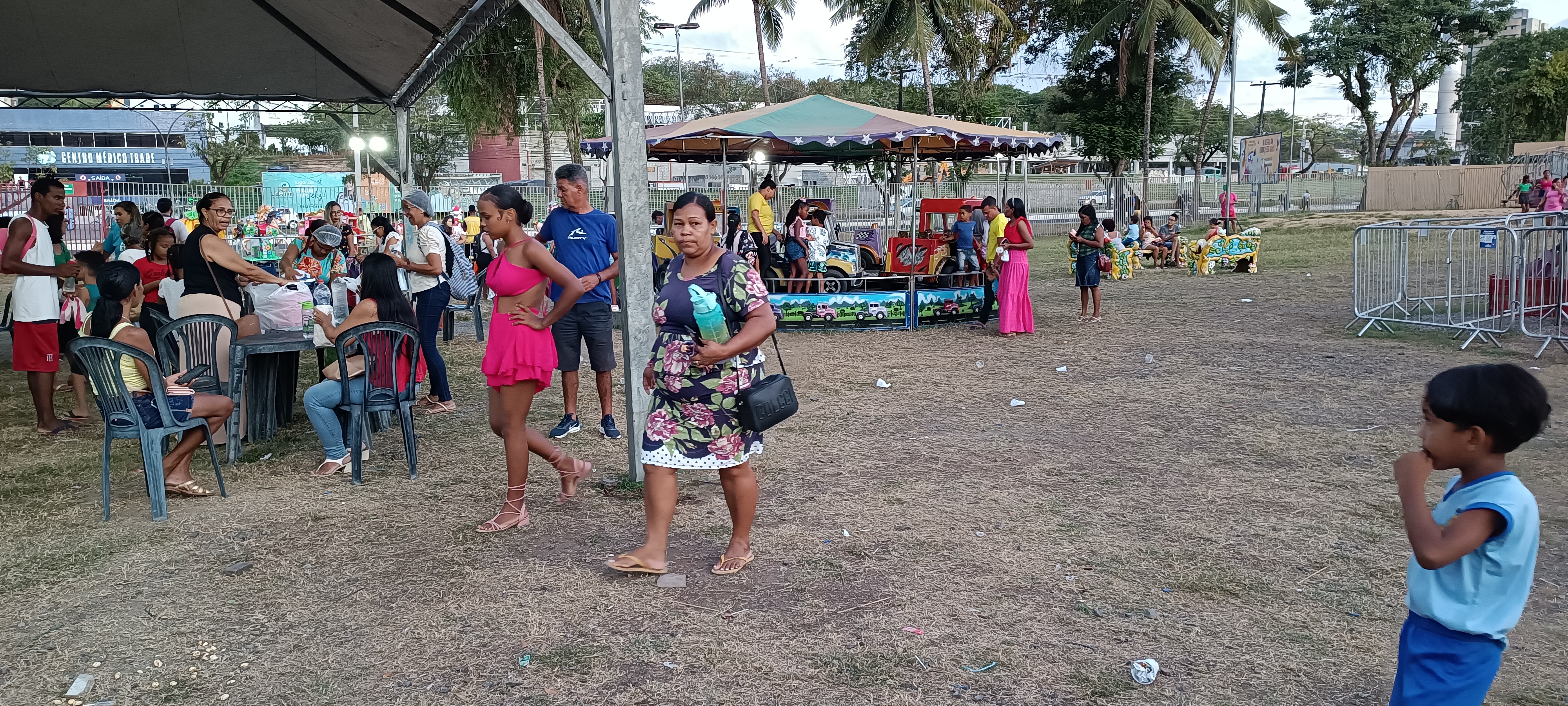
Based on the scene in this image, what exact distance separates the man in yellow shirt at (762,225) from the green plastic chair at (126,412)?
26.8ft

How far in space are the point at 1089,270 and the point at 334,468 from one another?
869 cm

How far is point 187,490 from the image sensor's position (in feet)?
17.7

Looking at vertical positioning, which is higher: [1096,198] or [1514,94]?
[1514,94]

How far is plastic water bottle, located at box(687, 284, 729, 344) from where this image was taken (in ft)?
12.5

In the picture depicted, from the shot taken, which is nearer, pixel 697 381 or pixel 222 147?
pixel 697 381

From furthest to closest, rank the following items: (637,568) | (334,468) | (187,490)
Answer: (334,468)
(187,490)
(637,568)

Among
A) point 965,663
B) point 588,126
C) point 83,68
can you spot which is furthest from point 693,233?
point 588,126

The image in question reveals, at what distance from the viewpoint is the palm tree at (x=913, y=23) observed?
26.4 metres

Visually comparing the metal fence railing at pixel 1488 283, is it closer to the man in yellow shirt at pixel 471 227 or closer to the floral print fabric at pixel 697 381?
the floral print fabric at pixel 697 381

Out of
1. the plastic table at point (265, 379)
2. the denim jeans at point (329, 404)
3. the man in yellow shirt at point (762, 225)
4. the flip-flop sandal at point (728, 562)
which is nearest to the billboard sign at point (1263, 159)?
the man in yellow shirt at point (762, 225)

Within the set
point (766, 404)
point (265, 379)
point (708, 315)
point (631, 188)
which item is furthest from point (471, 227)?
point (766, 404)

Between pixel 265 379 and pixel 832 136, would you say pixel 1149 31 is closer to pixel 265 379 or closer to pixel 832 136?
pixel 832 136

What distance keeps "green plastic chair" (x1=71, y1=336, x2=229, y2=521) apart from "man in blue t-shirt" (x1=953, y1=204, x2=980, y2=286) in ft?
32.3

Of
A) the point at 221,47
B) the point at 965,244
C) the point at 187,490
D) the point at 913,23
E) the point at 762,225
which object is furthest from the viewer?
the point at 913,23
